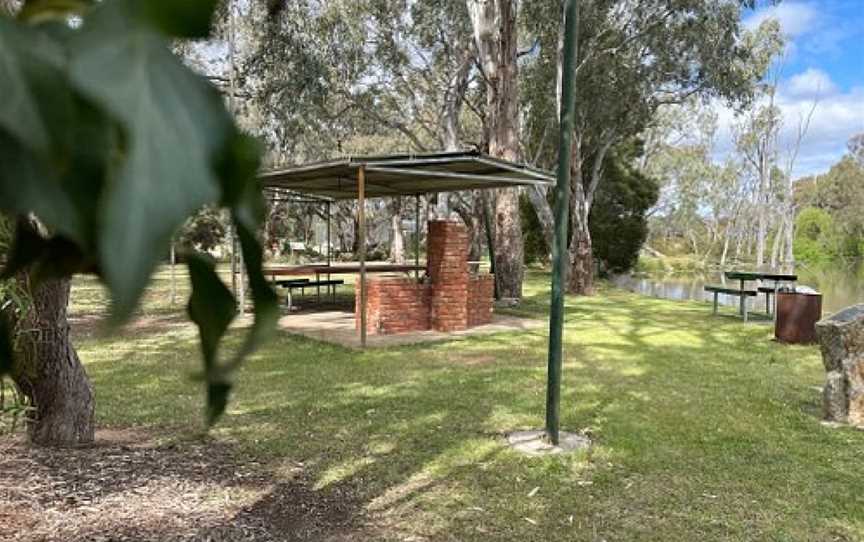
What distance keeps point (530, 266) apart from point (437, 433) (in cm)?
2708

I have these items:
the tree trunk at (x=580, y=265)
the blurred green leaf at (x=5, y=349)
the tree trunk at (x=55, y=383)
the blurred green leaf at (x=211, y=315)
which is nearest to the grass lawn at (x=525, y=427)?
the tree trunk at (x=55, y=383)

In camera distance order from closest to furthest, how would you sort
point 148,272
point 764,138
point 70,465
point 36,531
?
point 148,272
point 36,531
point 70,465
point 764,138

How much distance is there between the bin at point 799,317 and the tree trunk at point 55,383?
29.5 ft

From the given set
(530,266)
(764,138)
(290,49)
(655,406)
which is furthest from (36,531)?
(764,138)

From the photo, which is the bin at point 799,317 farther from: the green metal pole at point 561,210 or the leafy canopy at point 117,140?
the leafy canopy at point 117,140

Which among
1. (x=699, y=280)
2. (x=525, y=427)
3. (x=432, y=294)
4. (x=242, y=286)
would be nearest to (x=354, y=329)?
(x=432, y=294)

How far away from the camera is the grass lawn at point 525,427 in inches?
148

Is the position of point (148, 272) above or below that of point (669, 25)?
below

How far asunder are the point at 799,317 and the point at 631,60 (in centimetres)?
1261

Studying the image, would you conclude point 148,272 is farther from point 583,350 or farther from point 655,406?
point 583,350

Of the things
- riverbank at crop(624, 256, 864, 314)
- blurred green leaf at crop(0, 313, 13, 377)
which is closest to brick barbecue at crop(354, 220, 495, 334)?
blurred green leaf at crop(0, 313, 13, 377)

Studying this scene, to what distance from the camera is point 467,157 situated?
9188 millimetres

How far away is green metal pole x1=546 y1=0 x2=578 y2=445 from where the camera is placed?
15.2 feet

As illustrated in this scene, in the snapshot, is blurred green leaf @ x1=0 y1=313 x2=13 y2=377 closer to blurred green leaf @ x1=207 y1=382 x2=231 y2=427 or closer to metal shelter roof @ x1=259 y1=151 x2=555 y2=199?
blurred green leaf @ x1=207 y1=382 x2=231 y2=427
